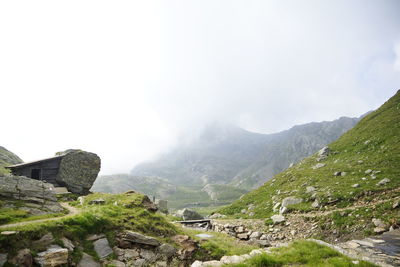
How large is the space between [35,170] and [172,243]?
3229 centimetres

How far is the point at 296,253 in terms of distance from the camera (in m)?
12.4

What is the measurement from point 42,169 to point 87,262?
31095 millimetres

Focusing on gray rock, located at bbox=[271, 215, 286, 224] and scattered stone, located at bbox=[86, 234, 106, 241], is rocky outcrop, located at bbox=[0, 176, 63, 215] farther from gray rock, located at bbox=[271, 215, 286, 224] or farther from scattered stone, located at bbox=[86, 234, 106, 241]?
gray rock, located at bbox=[271, 215, 286, 224]

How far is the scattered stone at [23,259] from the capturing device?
34.6 ft

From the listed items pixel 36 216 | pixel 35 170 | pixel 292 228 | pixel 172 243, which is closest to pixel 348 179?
pixel 292 228

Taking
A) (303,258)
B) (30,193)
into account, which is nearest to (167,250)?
(303,258)

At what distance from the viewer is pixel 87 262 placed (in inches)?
501

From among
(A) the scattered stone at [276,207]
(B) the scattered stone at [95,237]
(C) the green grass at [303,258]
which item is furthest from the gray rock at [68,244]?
(A) the scattered stone at [276,207]

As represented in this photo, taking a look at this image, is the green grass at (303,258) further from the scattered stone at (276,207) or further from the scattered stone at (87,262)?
the scattered stone at (276,207)

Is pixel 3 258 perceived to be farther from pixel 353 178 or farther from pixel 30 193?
pixel 353 178

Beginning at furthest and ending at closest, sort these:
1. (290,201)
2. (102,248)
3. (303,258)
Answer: (290,201)
(102,248)
(303,258)

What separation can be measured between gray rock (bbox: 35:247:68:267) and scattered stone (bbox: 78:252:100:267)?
41.6 inches

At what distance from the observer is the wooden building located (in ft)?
116

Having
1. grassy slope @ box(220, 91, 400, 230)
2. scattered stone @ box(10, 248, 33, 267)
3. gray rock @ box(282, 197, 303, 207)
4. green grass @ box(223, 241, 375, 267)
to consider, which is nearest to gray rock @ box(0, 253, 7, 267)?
scattered stone @ box(10, 248, 33, 267)
